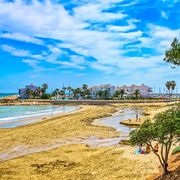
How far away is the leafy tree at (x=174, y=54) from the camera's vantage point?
1655 cm

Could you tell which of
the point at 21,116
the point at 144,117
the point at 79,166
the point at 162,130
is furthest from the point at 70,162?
the point at 21,116

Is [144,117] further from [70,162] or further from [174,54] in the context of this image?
[174,54]

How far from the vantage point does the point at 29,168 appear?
22.9 m

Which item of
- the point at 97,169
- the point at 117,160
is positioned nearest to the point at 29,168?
the point at 97,169

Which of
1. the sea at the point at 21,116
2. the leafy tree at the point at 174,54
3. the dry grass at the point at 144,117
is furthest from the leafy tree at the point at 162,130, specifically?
Result: the sea at the point at 21,116

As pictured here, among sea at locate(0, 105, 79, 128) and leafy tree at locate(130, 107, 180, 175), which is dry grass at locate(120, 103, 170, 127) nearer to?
sea at locate(0, 105, 79, 128)

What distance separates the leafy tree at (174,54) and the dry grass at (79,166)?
6.92 m

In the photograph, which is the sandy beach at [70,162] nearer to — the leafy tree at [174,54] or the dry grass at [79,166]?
the dry grass at [79,166]

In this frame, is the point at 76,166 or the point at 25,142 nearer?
the point at 76,166

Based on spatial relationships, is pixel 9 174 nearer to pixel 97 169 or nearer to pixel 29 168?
pixel 29 168

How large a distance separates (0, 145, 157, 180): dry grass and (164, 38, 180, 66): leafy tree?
22.7 feet

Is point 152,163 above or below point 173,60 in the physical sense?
below

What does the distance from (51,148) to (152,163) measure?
12583 millimetres

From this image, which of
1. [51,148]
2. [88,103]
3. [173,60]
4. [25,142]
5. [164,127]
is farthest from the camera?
[88,103]
